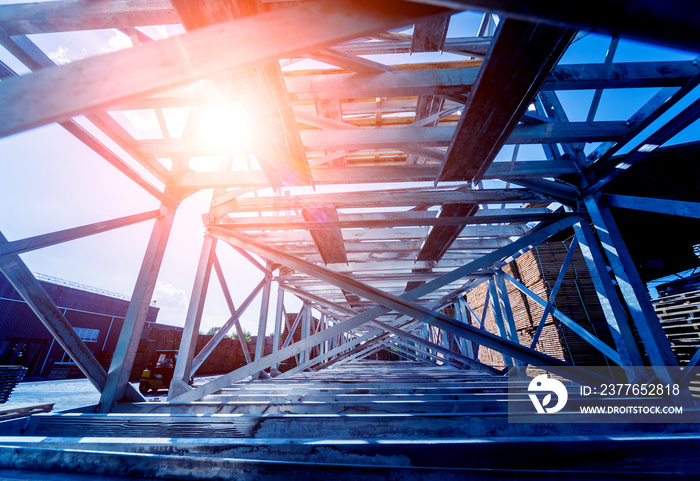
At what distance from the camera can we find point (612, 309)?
126 inches

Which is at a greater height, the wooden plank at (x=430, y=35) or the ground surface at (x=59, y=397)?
the wooden plank at (x=430, y=35)

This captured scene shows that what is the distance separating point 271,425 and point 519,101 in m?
3.18

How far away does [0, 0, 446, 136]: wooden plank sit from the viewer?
96 cm

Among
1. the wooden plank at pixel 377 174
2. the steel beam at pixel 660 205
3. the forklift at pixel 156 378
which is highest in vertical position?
the wooden plank at pixel 377 174

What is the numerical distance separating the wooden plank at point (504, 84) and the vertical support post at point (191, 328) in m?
3.50

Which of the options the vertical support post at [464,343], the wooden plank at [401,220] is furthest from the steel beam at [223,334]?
the vertical support post at [464,343]

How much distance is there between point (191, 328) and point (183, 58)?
341cm

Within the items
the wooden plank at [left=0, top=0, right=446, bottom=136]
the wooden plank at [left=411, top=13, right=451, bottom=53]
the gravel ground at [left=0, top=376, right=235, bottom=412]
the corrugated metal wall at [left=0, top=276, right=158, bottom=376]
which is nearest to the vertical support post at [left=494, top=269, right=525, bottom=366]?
the wooden plank at [left=411, top=13, right=451, bottom=53]

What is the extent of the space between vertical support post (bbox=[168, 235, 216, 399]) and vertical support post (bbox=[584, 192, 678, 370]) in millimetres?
5046

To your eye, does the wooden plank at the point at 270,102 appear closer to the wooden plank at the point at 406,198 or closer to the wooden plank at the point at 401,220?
the wooden plank at the point at 406,198

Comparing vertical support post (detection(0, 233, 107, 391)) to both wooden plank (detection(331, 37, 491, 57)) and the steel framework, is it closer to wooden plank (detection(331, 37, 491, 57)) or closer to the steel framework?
the steel framework

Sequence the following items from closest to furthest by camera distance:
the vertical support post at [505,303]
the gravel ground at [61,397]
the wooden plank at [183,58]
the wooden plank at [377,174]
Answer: the wooden plank at [183,58], the wooden plank at [377,174], the gravel ground at [61,397], the vertical support post at [505,303]

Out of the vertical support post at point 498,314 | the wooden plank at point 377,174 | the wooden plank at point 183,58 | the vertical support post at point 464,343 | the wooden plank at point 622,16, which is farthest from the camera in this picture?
the vertical support post at point 464,343

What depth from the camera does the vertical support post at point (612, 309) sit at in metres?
3.03
